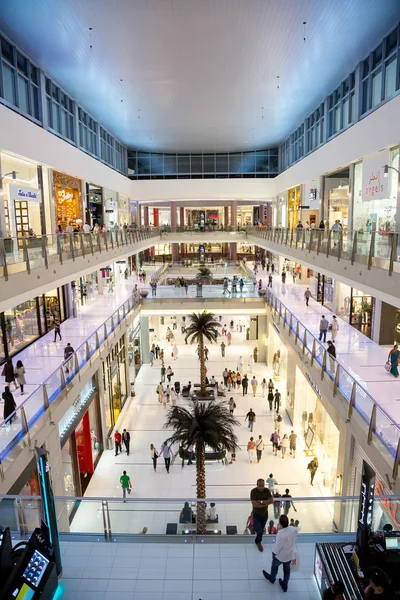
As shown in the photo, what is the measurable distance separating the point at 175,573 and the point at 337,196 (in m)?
21.1

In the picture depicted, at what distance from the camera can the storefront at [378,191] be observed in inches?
599

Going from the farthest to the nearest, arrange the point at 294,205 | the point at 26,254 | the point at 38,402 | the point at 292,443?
the point at 294,205 → the point at 292,443 → the point at 26,254 → the point at 38,402

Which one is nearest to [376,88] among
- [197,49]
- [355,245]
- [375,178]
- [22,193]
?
[375,178]

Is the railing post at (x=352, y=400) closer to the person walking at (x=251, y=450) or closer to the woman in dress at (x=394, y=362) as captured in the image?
the woman in dress at (x=394, y=362)

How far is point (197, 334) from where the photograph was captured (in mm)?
21953

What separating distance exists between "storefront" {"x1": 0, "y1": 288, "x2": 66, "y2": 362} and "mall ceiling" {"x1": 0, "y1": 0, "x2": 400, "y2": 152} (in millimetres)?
9418

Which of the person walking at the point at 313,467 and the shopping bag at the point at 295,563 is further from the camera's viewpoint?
the person walking at the point at 313,467

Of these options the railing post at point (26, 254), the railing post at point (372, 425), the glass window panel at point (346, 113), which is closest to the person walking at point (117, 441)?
the railing post at point (26, 254)

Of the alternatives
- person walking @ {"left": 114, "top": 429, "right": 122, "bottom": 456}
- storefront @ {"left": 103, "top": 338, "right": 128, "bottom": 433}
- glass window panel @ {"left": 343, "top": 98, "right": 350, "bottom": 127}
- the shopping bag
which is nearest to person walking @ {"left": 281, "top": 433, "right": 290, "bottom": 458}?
person walking @ {"left": 114, "top": 429, "right": 122, "bottom": 456}

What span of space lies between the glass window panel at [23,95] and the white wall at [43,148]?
113cm

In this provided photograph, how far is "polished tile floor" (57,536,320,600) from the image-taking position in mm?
5121

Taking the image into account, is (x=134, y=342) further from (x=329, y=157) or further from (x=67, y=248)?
(x=329, y=157)

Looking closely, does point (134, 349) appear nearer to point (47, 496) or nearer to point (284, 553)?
point (47, 496)

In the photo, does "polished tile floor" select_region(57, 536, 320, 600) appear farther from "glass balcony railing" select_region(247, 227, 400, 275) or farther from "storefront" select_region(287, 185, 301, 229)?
"storefront" select_region(287, 185, 301, 229)
